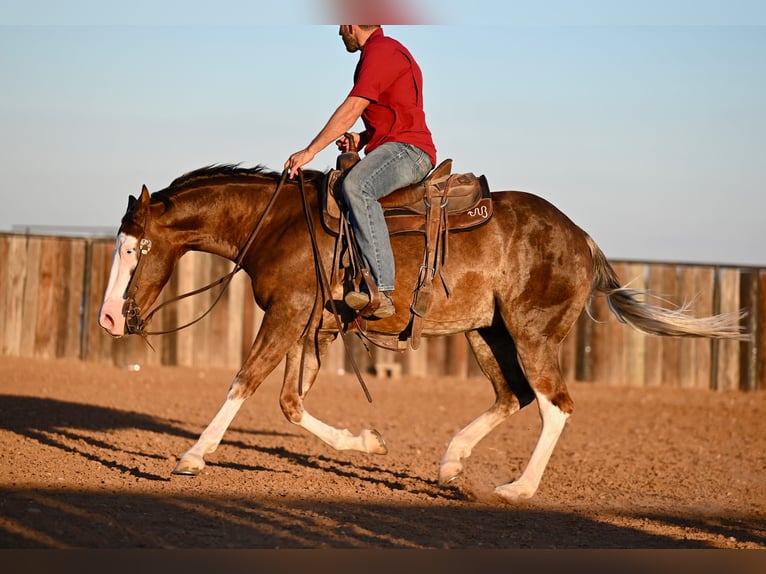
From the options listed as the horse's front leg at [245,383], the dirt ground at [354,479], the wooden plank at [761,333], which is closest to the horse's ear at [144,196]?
the horse's front leg at [245,383]

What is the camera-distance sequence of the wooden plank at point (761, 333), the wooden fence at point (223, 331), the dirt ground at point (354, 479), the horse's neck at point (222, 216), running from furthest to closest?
the wooden fence at point (223, 331) < the wooden plank at point (761, 333) < the horse's neck at point (222, 216) < the dirt ground at point (354, 479)

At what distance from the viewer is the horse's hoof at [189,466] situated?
275 inches

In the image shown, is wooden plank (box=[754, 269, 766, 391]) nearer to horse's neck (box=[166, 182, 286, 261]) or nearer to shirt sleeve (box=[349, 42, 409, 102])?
shirt sleeve (box=[349, 42, 409, 102])

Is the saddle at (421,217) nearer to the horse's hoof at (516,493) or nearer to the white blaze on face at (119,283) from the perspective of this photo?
the horse's hoof at (516,493)

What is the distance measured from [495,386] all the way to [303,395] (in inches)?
62.7

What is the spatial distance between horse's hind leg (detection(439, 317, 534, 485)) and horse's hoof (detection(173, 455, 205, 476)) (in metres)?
1.93

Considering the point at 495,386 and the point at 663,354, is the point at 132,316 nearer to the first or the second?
the point at 495,386

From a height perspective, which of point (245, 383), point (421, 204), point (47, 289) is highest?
point (421, 204)

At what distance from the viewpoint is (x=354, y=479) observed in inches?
323

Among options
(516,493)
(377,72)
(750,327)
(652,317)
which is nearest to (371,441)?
(516,493)

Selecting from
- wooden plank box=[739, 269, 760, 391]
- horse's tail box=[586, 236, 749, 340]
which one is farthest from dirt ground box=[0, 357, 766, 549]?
wooden plank box=[739, 269, 760, 391]

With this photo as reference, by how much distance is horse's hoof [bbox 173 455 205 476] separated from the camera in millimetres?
6988

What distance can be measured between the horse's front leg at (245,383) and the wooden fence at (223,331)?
1065cm

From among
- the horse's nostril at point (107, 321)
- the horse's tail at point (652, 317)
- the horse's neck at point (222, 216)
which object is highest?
the horse's neck at point (222, 216)
